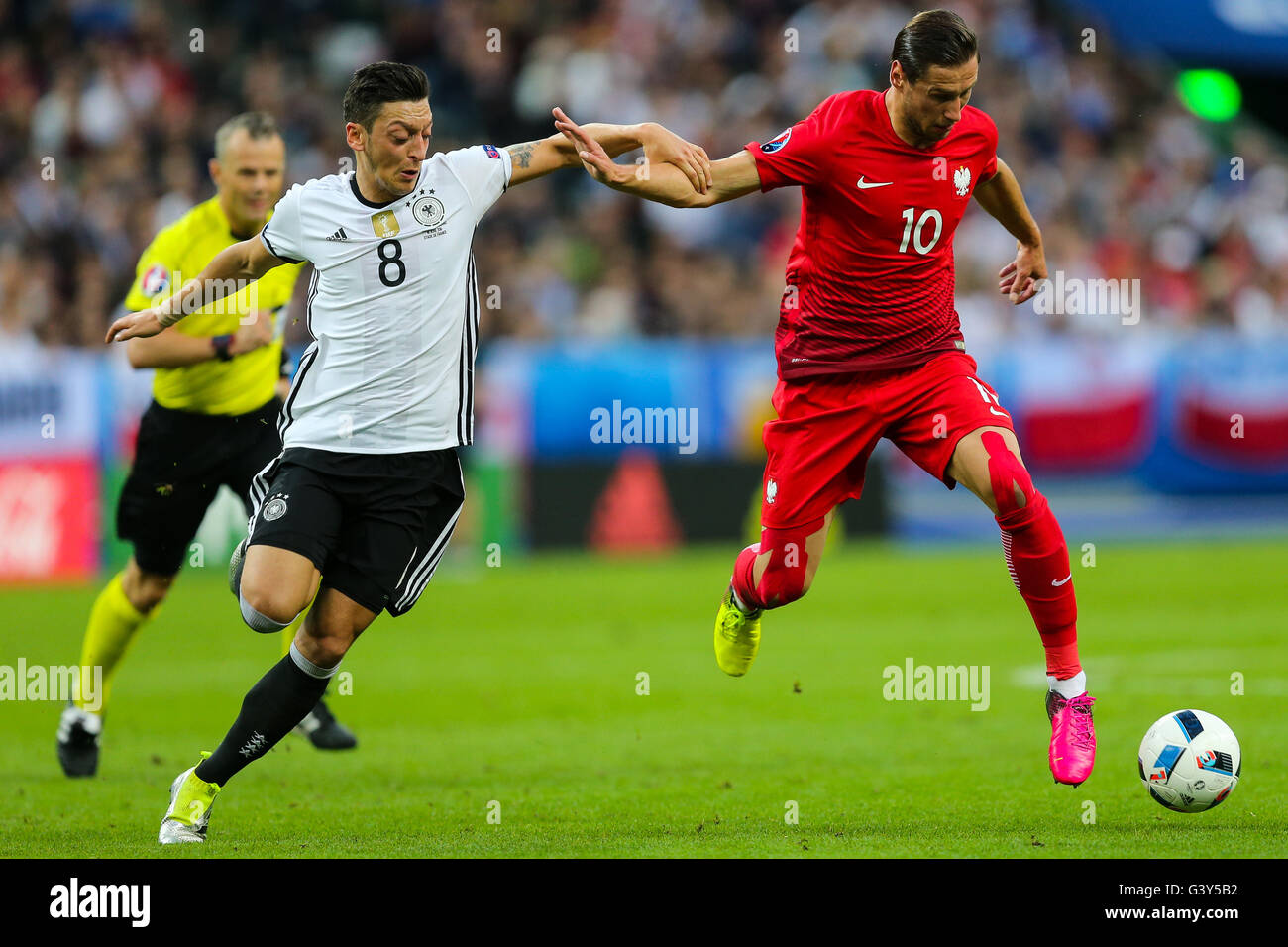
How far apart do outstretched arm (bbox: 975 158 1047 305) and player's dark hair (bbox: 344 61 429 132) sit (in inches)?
93.2

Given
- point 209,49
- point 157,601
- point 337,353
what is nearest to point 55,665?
point 157,601

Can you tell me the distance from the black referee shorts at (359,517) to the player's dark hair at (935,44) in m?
2.29

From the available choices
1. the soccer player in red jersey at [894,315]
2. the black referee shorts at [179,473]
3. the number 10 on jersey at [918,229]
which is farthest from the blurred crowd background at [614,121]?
the number 10 on jersey at [918,229]

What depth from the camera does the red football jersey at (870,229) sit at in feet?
22.2

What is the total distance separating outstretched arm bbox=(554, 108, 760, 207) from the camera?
6.37 metres

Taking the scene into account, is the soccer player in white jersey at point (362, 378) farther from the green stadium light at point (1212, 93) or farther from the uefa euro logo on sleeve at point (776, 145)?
the green stadium light at point (1212, 93)

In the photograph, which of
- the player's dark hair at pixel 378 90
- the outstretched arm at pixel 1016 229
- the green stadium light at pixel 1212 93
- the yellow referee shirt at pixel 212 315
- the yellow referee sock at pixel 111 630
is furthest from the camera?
the green stadium light at pixel 1212 93

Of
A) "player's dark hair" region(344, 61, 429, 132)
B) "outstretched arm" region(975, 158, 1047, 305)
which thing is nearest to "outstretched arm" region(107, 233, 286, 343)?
"player's dark hair" region(344, 61, 429, 132)

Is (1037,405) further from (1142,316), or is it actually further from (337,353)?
(337,353)

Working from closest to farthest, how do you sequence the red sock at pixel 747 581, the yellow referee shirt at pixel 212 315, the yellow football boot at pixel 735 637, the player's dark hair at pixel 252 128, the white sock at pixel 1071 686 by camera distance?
1. the white sock at pixel 1071 686
2. the red sock at pixel 747 581
3. the yellow football boot at pixel 735 637
4. the player's dark hair at pixel 252 128
5. the yellow referee shirt at pixel 212 315

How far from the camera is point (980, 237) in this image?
21.0m

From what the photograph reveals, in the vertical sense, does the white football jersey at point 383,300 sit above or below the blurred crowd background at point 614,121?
below

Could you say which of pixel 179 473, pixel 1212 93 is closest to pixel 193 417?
pixel 179 473

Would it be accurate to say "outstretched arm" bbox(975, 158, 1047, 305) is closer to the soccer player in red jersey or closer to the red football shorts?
the soccer player in red jersey
